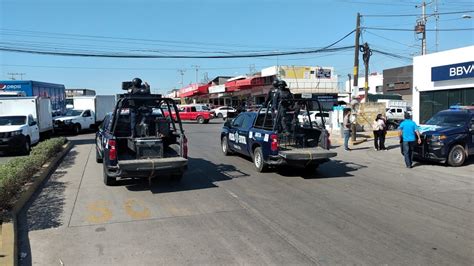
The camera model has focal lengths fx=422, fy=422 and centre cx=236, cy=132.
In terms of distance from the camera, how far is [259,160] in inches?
453

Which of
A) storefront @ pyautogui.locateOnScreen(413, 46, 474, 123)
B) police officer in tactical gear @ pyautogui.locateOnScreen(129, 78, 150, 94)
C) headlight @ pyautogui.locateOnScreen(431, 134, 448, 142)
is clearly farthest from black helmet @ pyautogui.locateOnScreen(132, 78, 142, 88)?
storefront @ pyautogui.locateOnScreen(413, 46, 474, 123)

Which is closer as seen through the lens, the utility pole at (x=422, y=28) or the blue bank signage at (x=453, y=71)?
the blue bank signage at (x=453, y=71)

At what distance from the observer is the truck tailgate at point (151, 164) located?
8.73 meters

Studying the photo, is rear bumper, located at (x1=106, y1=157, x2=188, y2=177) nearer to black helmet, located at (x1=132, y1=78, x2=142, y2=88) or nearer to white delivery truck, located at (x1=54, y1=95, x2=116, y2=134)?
black helmet, located at (x1=132, y1=78, x2=142, y2=88)

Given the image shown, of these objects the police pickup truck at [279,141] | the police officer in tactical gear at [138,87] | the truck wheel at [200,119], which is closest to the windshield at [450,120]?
the police pickup truck at [279,141]

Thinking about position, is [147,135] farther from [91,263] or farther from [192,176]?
[91,263]

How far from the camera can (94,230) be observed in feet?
20.9

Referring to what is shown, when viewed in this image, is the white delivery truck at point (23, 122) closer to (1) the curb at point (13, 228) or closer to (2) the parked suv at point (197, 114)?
(1) the curb at point (13, 228)

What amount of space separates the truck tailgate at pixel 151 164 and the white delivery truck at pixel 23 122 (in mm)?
10522

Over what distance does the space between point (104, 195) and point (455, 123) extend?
10.8 m

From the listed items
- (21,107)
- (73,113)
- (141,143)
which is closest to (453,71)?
(141,143)

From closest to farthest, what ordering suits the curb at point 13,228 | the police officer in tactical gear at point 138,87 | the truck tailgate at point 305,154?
the curb at point 13,228, the truck tailgate at point 305,154, the police officer in tactical gear at point 138,87

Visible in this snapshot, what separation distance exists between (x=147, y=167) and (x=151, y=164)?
4.0 inches

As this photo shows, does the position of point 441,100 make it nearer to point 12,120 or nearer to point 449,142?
point 449,142
